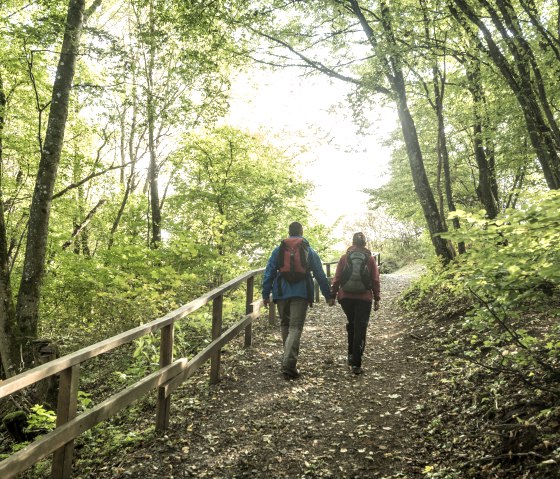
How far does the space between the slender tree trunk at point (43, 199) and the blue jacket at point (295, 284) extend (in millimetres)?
4149

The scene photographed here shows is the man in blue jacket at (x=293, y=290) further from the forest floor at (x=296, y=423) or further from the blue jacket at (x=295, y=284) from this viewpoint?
the forest floor at (x=296, y=423)

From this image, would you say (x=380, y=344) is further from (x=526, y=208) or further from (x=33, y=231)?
(x=33, y=231)

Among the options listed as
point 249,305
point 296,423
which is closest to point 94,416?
point 296,423

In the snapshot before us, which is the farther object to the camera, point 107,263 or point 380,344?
point 107,263

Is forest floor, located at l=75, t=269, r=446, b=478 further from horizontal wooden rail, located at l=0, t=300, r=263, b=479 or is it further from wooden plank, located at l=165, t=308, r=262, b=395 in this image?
horizontal wooden rail, located at l=0, t=300, r=263, b=479

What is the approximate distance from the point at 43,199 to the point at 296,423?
19.0ft

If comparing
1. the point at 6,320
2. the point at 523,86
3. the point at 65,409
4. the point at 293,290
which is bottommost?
the point at 6,320

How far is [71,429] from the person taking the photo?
3.07 m

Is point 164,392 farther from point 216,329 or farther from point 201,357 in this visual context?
Answer: point 216,329

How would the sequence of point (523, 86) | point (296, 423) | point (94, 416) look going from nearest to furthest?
point (94, 416), point (296, 423), point (523, 86)

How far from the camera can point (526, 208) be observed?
3.70m

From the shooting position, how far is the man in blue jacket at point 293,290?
587 centimetres

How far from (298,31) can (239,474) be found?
432 inches

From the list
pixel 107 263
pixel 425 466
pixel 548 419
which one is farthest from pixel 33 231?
pixel 548 419
